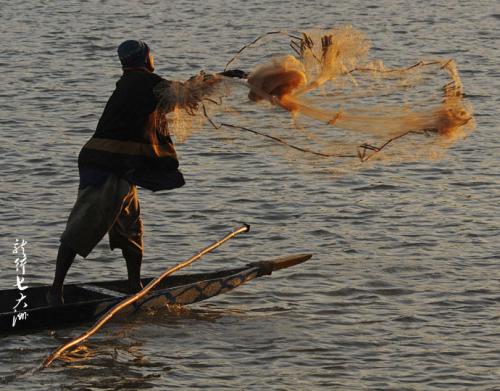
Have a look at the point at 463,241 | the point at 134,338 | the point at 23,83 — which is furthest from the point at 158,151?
the point at 23,83

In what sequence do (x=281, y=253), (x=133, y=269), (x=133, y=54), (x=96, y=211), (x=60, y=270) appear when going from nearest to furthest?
(x=133, y=54) → (x=96, y=211) → (x=60, y=270) → (x=133, y=269) → (x=281, y=253)

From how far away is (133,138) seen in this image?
10.2 metres

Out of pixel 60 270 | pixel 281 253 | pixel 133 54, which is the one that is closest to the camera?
pixel 133 54

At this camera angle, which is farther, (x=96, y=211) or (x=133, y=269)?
(x=133, y=269)

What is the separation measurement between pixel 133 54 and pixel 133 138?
581 millimetres

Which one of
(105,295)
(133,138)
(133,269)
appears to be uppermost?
(133,138)

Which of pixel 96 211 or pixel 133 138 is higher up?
pixel 133 138

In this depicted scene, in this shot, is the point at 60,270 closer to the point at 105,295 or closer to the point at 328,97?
the point at 105,295

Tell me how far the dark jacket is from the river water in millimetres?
971

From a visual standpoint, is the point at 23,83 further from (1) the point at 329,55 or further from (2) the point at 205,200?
Answer: (1) the point at 329,55

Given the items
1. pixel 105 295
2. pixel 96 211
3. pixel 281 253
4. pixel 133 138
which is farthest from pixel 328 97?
pixel 281 253

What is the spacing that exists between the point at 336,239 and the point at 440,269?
4.21 ft

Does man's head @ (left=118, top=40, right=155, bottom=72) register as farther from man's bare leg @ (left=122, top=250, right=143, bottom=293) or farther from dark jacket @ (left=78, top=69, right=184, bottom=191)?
man's bare leg @ (left=122, top=250, right=143, bottom=293)

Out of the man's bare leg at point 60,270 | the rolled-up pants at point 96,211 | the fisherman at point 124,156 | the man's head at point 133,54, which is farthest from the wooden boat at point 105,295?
the man's head at point 133,54
